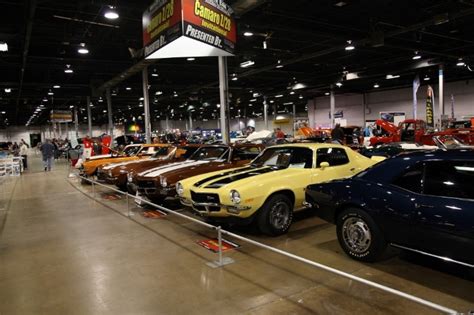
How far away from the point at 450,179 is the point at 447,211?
0.41 meters

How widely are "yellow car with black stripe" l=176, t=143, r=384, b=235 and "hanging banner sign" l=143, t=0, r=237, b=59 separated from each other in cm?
254

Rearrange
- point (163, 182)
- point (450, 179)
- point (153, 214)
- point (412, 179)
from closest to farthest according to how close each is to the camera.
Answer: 1. point (450, 179)
2. point (412, 179)
3. point (163, 182)
4. point (153, 214)

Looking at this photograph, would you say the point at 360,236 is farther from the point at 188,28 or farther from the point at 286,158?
the point at 188,28

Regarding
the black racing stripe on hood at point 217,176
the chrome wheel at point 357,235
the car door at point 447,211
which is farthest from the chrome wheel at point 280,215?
the car door at point 447,211

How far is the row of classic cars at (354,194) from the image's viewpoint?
3553 millimetres

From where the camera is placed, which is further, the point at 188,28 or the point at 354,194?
the point at 188,28

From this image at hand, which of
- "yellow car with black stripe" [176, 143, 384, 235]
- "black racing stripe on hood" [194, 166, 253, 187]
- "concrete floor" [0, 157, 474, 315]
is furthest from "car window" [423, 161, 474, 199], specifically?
"black racing stripe on hood" [194, 166, 253, 187]

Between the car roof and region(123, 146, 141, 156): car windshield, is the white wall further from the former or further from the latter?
the car roof

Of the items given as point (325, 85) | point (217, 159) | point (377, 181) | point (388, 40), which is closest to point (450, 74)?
point (325, 85)

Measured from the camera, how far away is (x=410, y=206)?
3.79 meters

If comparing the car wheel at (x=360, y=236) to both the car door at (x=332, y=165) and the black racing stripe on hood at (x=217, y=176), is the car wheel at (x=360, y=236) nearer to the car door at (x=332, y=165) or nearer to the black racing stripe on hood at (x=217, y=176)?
the car door at (x=332, y=165)

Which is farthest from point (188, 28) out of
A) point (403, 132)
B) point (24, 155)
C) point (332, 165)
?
point (24, 155)

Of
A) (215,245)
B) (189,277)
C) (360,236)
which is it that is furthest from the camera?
(215,245)

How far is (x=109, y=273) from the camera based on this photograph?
454cm
